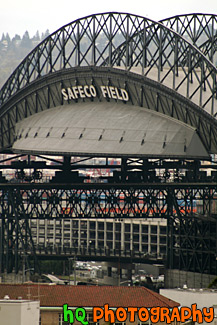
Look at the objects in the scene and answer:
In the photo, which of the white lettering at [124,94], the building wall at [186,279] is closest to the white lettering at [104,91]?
the white lettering at [124,94]

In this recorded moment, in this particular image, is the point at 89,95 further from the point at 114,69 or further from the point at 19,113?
the point at 19,113

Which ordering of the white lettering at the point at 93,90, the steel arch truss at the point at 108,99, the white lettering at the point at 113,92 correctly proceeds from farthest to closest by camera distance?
the white lettering at the point at 93,90, the white lettering at the point at 113,92, the steel arch truss at the point at 108,99

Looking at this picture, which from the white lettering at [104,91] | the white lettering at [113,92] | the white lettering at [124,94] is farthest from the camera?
the white lettering at [104,91]

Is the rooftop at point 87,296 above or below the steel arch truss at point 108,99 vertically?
below

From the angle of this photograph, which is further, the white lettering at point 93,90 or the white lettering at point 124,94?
the white lettering at point 93,90

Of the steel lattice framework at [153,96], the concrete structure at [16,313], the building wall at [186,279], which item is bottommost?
the building wall at [186,279]

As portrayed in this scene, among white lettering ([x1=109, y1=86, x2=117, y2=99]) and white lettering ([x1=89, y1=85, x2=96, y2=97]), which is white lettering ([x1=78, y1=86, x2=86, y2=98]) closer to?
white lettering ([x1=89, y1=85, x2=96, y2=97])

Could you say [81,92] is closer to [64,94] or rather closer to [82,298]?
[64,94]

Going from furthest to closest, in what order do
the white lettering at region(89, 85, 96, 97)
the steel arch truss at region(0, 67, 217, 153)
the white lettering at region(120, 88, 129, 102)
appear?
1. the white lettering at region(89, 85, 96, 97)
2. the white lettering at region(120, 88, 129, 102)
3. the steel arch truss at region(0, 67, 217, 153)

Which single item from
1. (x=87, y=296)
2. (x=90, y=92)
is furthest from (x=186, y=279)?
(x=87, y=296)

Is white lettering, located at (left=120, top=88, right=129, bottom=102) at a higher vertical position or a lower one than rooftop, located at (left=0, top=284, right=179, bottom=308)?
higher

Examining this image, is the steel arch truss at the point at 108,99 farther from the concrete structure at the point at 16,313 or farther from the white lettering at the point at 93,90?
the concrete structure at the point at 16,313

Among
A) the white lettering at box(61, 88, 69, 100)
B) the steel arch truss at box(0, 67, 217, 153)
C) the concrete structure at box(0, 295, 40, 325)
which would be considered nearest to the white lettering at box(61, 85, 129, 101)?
the white lettering at box(61, 88, 69, 100)

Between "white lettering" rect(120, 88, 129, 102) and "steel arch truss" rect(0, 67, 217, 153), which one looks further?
"white lettering" rect(120, 88, 129, 102)
